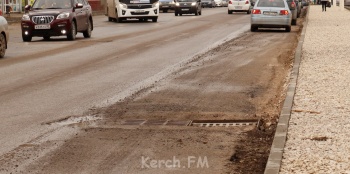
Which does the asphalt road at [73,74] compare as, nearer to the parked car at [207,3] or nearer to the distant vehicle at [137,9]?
the distant vehicle at [137,9]

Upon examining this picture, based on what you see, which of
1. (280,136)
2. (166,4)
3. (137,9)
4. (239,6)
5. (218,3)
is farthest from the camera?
(218,3)

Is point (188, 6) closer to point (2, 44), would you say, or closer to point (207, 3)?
point (207, 3)

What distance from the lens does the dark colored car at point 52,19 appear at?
3027cm

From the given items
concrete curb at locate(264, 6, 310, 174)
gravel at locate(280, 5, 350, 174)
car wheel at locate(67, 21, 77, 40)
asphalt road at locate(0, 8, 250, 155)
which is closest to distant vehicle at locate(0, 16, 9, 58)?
asphalt road at locate(0, 8, 250, 155)

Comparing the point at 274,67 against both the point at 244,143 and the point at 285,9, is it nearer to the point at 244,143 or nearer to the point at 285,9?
the point at 244,143

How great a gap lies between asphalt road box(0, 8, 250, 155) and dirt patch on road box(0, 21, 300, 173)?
534 mm

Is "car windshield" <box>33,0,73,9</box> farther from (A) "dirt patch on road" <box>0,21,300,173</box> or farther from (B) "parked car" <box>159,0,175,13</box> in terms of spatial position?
(B) "parked car" <box>159,0,175,13</box>

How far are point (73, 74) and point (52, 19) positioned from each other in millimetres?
13112

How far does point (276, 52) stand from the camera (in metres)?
24.1

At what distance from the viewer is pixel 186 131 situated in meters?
10.4

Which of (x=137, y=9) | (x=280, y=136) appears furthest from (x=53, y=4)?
(x=280, y=136)

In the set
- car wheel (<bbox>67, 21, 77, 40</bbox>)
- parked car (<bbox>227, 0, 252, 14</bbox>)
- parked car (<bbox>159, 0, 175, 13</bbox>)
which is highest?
car wheel (<bbox>67, 21, 77, 40</bbox>)

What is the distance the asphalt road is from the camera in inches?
454

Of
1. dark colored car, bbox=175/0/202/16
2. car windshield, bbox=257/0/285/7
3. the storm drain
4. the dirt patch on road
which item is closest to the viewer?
the dirt patch on road
